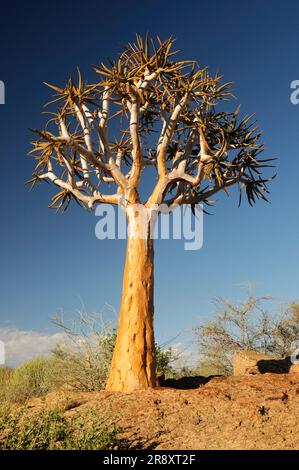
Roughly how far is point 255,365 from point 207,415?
4.41 m

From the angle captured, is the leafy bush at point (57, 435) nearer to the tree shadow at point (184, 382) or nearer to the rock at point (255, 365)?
the tree shadow at point (184, 382)

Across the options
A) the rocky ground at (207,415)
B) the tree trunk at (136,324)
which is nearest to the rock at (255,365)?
the rocky ground at (207,415)

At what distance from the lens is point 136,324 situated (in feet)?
29.4

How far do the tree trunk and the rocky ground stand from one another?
0.55 m

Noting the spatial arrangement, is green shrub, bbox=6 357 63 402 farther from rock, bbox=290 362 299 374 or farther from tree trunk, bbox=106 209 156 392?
rock, bbox=290 362 299 374

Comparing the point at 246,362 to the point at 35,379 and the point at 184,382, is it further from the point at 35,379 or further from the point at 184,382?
the point at 35,379

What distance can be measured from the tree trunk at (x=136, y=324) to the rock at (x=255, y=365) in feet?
8.60

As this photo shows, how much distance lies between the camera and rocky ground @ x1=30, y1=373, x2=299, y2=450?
5578 mm

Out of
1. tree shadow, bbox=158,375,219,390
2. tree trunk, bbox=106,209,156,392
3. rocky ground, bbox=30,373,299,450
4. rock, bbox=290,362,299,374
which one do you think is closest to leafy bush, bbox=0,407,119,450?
rocky ground, bbox=30,373,299,450

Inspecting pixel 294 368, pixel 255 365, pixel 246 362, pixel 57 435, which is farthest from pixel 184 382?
pixel 57 435

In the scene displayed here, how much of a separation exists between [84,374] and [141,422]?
457 centimetres

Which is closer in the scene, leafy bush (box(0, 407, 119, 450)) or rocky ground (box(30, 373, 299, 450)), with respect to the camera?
leafy bush (box(0, 407, 119, 450))

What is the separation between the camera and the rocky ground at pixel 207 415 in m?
5.58
